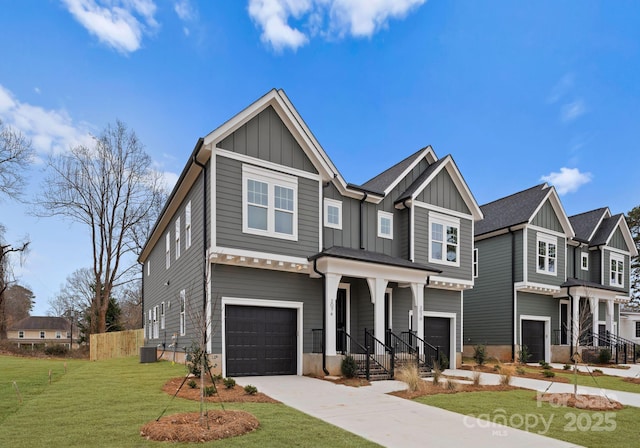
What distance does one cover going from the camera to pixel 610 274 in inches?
1056

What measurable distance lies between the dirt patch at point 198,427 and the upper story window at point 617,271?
91.2 feet

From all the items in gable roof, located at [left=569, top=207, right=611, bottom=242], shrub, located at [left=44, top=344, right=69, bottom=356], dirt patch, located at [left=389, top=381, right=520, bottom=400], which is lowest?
shrub, located at [left=44, top=344, right=69, bottom=356]

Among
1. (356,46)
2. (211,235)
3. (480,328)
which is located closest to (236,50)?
(356,46)

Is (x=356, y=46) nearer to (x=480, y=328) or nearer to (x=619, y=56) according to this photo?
(x=619, y=56)

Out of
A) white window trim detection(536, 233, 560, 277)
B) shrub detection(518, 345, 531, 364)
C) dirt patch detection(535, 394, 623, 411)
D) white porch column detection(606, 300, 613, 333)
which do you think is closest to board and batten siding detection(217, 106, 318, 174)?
dirt patch detection(535, 394, 623, 411)

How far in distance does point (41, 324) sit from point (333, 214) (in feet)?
228

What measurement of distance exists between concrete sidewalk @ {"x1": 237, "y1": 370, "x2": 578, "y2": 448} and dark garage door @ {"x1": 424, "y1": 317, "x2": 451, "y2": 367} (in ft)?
22.7

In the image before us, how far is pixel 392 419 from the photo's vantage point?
25.4 ft

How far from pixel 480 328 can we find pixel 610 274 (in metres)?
10.4

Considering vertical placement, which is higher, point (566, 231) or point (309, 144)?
Answer: point (309, 144)

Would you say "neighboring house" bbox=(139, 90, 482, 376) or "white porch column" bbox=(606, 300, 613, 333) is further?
"white porch column" bbox=(606, 300, 613, 333)

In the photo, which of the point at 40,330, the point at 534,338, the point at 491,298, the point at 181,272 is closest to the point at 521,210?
the point at 491,298

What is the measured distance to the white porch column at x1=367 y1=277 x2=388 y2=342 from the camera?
14.2 metres

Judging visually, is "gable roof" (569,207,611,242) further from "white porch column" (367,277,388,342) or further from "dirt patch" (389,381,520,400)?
"dirt patch" (389,381,520,400)
